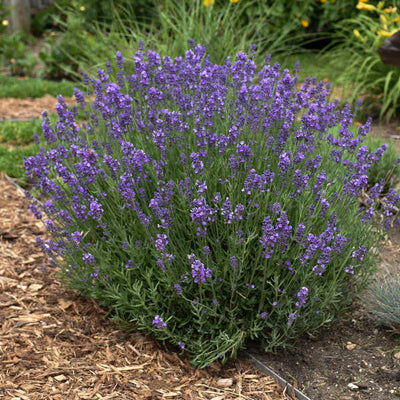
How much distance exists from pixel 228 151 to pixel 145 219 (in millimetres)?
663

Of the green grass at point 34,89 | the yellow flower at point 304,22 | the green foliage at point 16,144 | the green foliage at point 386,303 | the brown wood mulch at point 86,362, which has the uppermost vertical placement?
the yellow flower at point 304,22

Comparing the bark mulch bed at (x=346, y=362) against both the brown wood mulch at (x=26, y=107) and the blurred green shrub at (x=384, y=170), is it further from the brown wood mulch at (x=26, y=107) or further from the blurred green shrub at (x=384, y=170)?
the brown wood mulch at (x=26, y=107)

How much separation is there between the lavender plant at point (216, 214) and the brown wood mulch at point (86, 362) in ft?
0.46

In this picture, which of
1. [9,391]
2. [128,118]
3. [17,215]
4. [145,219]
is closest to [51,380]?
[9,391]

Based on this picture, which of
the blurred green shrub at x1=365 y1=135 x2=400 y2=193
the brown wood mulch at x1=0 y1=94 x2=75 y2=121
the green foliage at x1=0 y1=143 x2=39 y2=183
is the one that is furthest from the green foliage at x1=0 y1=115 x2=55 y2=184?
the blurred green shrub at x1=365 y1=135 x2=400 y2=193

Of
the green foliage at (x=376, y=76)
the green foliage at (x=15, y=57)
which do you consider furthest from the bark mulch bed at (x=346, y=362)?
the green foliage at (x=15, y=57)

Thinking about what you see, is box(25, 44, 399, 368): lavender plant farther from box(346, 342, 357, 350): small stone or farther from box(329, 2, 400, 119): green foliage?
box(329, 2, 400, 119): green foliage

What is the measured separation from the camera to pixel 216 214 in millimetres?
2631

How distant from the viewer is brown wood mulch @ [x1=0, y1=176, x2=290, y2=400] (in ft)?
8.15

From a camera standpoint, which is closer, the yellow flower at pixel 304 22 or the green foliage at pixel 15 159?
the green foliage at pixel 15 159

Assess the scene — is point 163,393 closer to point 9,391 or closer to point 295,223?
point 9,391

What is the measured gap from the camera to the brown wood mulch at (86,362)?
2.48m

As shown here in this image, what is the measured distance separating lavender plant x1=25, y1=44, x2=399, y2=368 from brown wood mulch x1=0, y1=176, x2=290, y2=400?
0.14 m

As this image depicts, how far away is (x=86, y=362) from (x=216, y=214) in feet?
3.48
